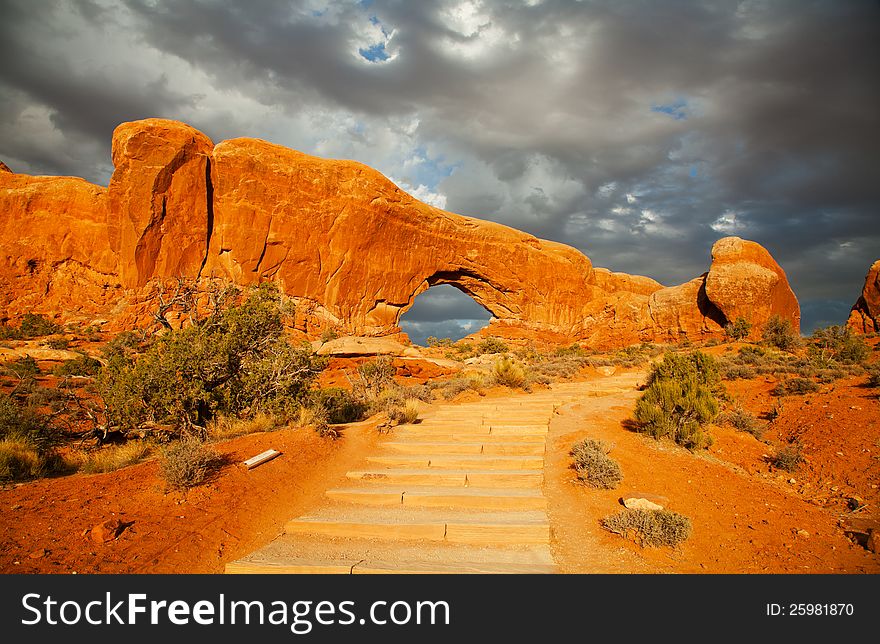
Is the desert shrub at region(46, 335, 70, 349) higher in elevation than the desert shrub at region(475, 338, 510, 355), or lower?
higher

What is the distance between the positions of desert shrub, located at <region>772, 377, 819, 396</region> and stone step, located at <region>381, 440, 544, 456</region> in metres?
6.90

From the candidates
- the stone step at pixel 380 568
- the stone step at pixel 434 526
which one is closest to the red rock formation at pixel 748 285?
the stone step at pixel 434 526

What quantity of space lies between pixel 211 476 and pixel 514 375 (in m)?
9.97

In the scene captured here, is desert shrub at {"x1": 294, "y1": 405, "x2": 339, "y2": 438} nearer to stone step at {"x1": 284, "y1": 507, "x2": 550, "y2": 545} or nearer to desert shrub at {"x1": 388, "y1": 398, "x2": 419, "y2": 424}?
desert shrub at {"x1": 388, "y1": 398, "x2": 419, "y2": 424}

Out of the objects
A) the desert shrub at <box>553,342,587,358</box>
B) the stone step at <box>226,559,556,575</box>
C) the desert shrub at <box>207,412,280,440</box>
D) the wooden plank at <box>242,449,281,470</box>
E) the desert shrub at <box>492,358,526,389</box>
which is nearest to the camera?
the stone step at <box>226,559,556,575</box>

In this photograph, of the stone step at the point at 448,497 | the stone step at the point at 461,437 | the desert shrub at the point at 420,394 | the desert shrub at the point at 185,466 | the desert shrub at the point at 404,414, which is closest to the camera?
the desert shrub at the point at 185,466

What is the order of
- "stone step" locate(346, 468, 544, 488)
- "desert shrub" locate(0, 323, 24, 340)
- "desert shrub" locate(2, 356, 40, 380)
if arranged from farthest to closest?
"desert shrub" locate(0, 323, 24, 340)
"desert shrub" locate(2, 356, 40, 380)
"stone step" locate(346, 468, 544, 488)

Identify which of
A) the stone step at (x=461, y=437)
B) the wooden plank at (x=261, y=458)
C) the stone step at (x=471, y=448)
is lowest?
the stone step at (x=471, y=448)

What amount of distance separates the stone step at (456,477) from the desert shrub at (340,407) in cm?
361

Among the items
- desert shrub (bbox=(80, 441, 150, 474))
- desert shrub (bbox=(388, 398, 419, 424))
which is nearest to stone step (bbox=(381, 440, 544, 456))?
desert shrub (bbox=(388, 398, 419, 424))

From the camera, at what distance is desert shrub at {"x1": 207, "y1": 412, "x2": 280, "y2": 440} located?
737 centimetres

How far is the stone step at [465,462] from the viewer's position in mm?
6645

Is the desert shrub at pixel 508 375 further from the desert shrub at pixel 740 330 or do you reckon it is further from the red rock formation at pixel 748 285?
the red rock formation at pixel 748 285
